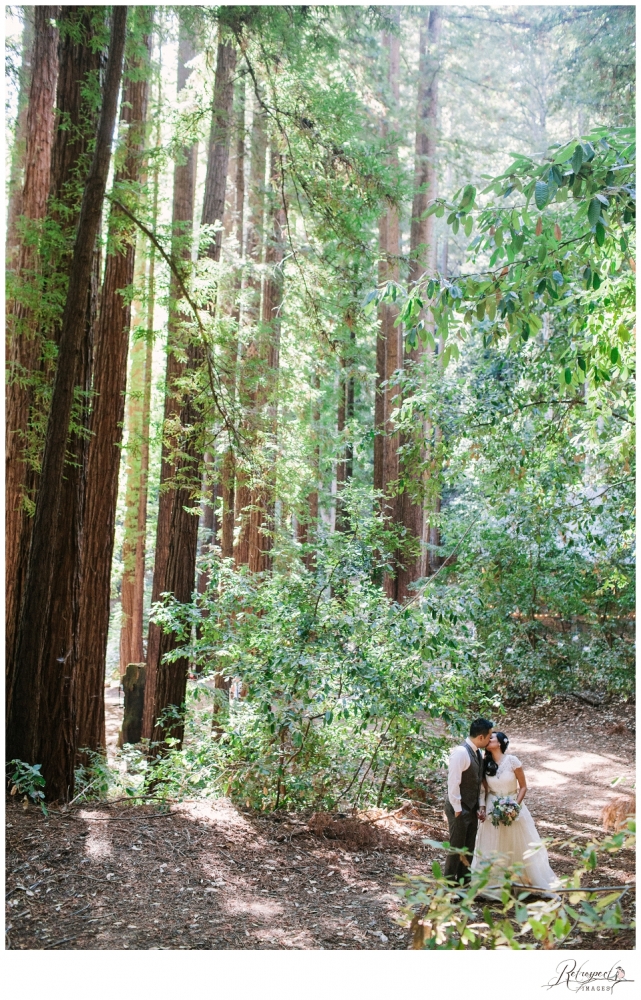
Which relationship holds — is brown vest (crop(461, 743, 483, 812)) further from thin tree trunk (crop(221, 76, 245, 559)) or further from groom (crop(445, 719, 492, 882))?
thin tree trunk (crop(221, 76, 245, 559))

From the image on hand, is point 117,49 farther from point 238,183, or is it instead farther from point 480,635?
point 480,635

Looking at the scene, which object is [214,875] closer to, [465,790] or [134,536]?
[465,790]

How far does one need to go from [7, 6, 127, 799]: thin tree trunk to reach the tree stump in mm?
2959

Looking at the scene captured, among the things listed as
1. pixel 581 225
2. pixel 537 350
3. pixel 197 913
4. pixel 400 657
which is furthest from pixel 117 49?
pixel 197 913

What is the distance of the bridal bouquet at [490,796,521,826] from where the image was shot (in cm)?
331

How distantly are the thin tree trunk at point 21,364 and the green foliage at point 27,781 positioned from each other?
1.25 feet

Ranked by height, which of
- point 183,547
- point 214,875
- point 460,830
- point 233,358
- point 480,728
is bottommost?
point 214,875

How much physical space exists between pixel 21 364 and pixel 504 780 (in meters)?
3.27

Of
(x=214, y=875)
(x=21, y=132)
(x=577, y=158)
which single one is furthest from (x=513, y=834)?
(x=21, y=132)

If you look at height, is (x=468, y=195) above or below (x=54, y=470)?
above

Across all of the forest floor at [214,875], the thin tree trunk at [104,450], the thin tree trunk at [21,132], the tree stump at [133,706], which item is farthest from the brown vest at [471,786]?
the tree stump at [133,706]

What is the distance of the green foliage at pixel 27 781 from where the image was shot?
3492 millimetres

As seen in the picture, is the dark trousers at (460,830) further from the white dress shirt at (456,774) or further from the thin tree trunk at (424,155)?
the thin tree trunk at (424,155)

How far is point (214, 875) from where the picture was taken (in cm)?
308
